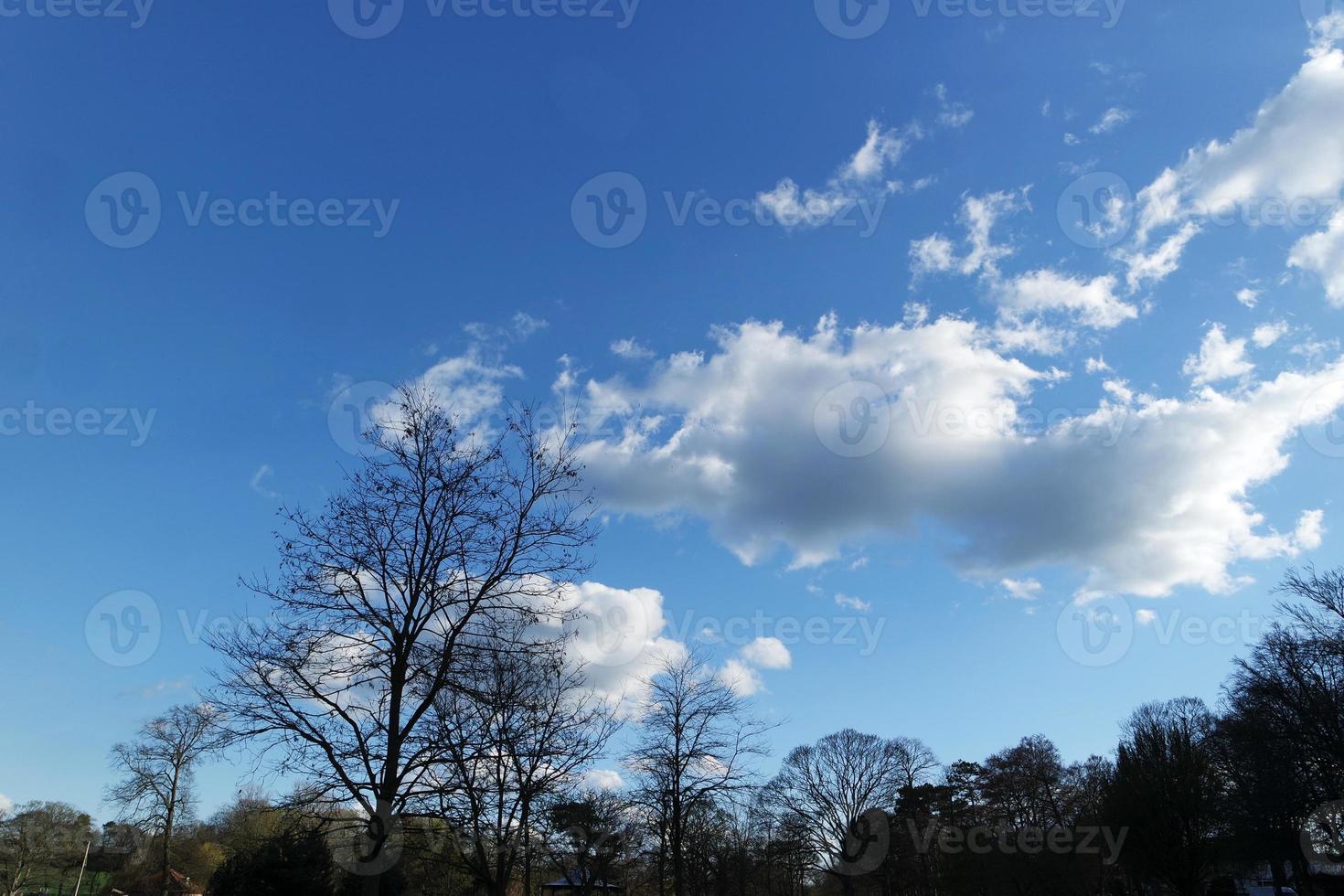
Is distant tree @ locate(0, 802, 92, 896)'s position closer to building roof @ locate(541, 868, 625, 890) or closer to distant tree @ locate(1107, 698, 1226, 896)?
building roof @ locate(541, 868, 625, 890)

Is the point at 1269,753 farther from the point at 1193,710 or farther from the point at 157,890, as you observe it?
the point at 157,890

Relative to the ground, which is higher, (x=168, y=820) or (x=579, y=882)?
(x=168, y=820)

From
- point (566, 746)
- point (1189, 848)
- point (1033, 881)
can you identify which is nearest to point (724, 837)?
point (1033, 881)

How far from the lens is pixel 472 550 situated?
14.0 m

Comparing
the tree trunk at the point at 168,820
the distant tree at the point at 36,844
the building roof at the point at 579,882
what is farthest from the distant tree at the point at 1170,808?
the distant tree at the point at 36,844

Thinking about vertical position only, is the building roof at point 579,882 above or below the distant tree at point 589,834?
below

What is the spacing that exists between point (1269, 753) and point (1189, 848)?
8.07m

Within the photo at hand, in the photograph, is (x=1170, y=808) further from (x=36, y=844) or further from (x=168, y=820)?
(x=36, y=844)

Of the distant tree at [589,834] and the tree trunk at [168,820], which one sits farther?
the tree trunk at [168,820]

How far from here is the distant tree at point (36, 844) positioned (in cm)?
6144

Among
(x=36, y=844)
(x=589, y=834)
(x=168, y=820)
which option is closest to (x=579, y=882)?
(x=589, y=834)

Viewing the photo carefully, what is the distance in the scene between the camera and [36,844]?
208ft

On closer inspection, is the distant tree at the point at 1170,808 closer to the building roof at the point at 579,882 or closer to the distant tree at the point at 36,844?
the building roof at the point at 579,882

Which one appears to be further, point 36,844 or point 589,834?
point 36,844
